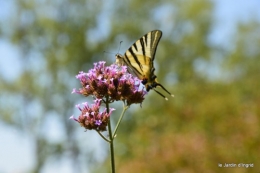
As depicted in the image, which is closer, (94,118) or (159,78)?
(94,118)

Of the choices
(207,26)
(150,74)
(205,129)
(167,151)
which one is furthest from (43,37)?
(150,74)

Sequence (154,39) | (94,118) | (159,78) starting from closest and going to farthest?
(94,118) < (154,39) < (159,78)

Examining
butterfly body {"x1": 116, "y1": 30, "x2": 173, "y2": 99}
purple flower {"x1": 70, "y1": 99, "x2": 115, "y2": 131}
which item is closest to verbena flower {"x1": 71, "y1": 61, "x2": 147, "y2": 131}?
purple flower {"x1": 70, "y1": 99, "x2": 115, "y2": 131}

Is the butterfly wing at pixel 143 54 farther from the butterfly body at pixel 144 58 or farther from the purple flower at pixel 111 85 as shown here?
the purple flower at pixel 111 85

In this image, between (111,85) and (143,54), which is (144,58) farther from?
(111,85)

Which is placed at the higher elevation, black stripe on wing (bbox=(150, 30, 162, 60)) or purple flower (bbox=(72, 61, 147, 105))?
black stripe on wing (bbox=(150, 30, 162, 60))

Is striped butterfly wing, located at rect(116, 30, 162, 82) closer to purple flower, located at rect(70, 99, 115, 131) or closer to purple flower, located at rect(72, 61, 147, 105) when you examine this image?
purple flower, located at rect(72, 61, 147, 105)

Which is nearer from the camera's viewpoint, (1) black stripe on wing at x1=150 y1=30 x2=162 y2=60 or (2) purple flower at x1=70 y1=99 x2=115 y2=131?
(2) purple flower at x1=70 y1=99 x2=115 y2=131

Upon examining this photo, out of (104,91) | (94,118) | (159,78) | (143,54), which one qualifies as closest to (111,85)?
(104,91)
